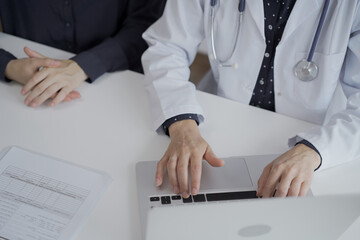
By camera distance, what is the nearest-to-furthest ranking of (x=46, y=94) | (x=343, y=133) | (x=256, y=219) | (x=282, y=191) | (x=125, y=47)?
1. (x=256, y=219)
2. (x=282, y=191)
3. (x=343, y=133)
4. (x=46, y=94)
5. (x=125, y=47)

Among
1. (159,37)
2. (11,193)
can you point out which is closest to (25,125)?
(11,193)

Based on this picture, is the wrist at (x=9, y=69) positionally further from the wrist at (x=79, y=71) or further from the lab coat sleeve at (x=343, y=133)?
the lab coat sleeve at (x=343, y=133)

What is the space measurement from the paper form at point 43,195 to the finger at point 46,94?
17cm

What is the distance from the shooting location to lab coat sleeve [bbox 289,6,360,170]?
0.85 meters

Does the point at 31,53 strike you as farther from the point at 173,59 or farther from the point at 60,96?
the point at 173,59

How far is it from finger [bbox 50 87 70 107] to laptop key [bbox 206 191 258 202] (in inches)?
20.6

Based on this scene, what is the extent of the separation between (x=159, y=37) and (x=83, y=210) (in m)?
0.58

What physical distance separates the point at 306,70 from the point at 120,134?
0.55 meters

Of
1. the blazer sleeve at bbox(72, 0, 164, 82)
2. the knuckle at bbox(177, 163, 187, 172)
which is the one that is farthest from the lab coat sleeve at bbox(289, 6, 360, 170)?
the blazer sleeve at bbox(72, 0, 164, 82)

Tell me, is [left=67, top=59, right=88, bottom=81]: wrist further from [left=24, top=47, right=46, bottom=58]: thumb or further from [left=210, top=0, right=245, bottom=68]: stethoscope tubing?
[left=210, top=0, right=245, bottom=68]: stethoscope tubing

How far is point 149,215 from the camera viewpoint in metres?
0.49

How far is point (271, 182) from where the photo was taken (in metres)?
0.76

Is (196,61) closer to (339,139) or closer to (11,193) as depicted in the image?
(339,139)

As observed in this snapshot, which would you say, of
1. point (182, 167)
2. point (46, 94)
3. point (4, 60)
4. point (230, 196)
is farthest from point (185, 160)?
point (4, 60)
